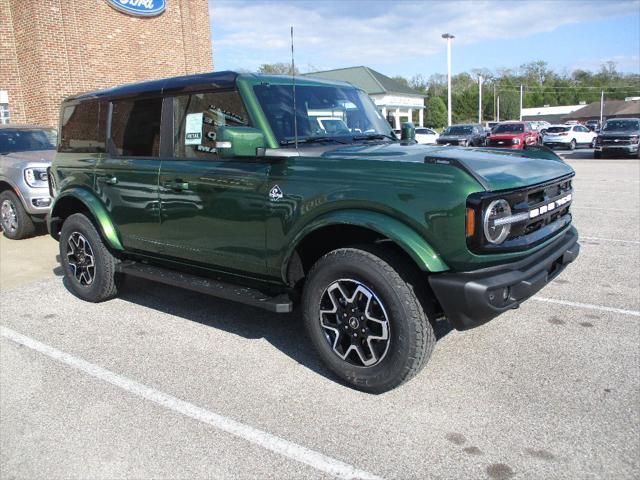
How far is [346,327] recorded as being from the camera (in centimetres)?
341

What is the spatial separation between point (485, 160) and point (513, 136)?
23.7 metres

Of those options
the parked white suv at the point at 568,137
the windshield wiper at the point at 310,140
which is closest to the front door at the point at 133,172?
the windshield wiper at the point at 310,140

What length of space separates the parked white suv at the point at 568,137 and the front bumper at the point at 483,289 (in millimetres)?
30378

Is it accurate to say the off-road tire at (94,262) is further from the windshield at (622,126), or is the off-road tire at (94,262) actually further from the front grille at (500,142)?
the windshield at (622,126)

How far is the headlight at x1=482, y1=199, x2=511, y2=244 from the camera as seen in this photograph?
2.94 m

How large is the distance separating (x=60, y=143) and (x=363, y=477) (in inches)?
185

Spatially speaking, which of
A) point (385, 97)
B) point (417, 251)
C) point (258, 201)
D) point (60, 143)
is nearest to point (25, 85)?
point (60, 143)

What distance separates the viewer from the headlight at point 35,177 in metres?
8.31

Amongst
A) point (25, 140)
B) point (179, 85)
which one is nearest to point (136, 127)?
point (179, 85)

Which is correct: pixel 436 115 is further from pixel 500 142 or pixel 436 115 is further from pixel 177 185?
pixel 177 185

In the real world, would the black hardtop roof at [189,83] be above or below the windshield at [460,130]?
above

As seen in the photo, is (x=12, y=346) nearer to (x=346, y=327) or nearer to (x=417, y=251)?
(x=346, y=327)

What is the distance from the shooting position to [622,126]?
24.2 m

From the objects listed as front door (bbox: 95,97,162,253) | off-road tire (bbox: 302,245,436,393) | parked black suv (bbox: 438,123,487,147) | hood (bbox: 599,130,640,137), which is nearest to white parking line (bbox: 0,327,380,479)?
off-road tire (bbox: 302,245,436,393)
